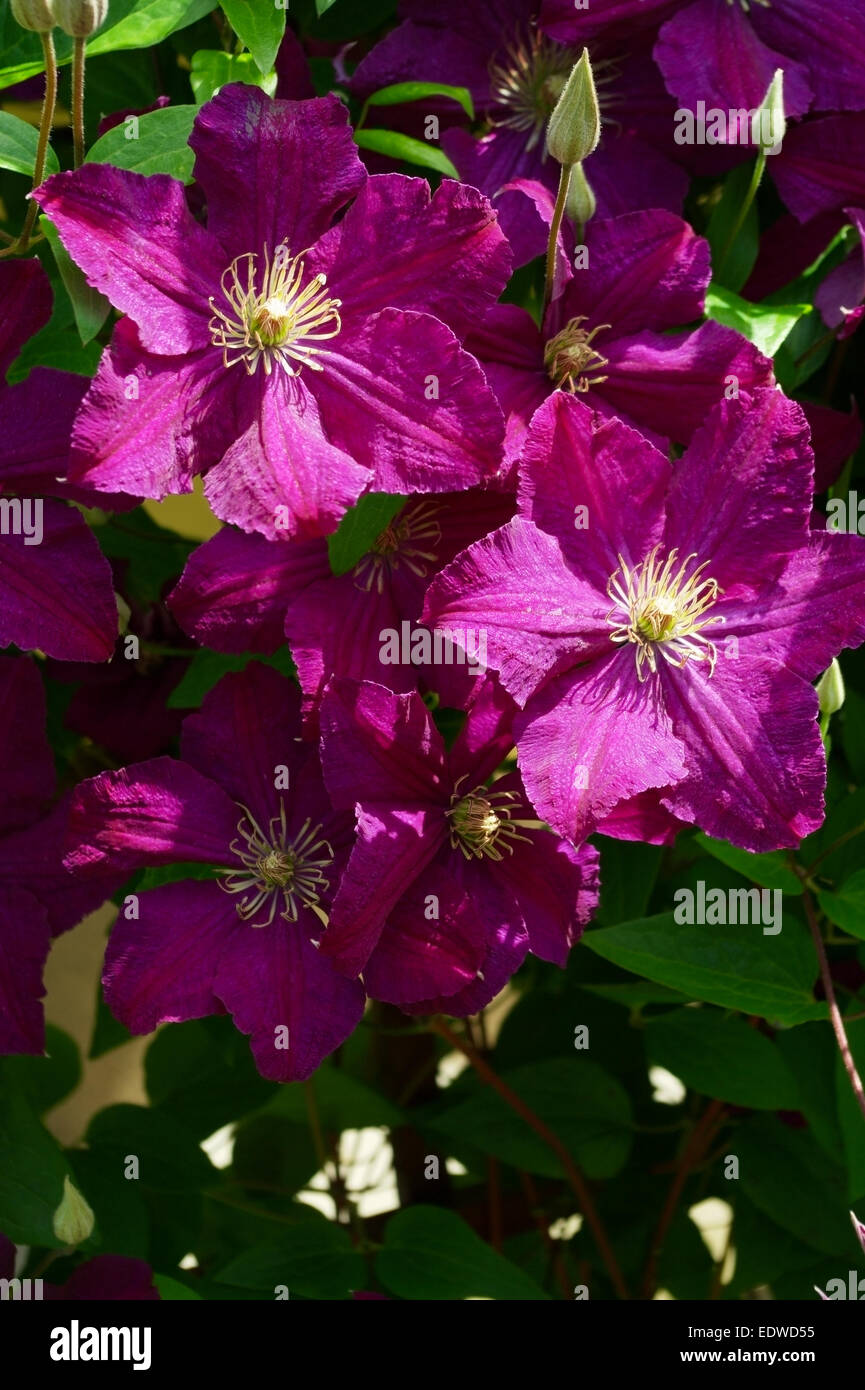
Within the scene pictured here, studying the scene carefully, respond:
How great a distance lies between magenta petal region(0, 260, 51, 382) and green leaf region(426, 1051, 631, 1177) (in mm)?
603

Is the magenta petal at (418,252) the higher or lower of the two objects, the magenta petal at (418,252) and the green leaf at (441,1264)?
the higher

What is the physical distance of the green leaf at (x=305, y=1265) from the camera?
3.04 ft

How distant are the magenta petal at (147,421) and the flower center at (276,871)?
0.75 ft

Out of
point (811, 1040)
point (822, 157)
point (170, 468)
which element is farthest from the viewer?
point (811, 1040)

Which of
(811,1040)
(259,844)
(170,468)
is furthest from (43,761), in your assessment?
(811,1040)

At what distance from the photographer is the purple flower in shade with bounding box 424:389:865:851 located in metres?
0.69

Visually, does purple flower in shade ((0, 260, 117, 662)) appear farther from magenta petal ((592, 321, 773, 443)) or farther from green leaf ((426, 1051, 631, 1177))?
green leaf ((426, 1051, 631, 1177))

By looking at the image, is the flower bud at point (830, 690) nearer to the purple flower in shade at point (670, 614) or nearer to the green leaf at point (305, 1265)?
the purple flower in shade at point (670, 614)

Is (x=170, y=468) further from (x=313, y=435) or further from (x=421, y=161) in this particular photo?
(x=421, y=161)

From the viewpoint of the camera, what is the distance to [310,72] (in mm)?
901

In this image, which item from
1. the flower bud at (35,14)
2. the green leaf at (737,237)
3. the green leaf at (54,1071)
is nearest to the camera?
the flower bud at (35,14)

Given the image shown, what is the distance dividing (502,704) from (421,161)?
28 centimetres

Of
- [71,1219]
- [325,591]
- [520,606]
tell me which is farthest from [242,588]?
[71,1219]

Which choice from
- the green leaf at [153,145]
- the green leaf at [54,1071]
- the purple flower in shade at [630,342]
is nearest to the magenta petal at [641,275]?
the purple flower in shade at [630,342]
